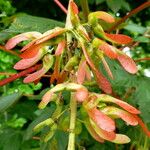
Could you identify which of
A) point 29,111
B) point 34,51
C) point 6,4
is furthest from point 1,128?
point 34,51

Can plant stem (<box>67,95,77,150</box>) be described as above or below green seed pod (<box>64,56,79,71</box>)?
below

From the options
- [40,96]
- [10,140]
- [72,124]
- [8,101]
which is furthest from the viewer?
[10,140]

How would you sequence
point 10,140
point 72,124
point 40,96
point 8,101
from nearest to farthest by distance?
point 72,124, point 8,101, point 40,96, point 10,140

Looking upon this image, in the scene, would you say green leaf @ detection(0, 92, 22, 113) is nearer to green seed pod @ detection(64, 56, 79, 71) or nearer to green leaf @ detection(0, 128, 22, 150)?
green leaf @ detection(0, 128, 22, 150)

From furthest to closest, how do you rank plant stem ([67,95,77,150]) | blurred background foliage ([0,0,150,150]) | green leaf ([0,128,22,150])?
1. green leaf ([0,128,22,150])
2. blurred background foliage ([0,0,150,150])
3. plant stem ([67,95,77,150])

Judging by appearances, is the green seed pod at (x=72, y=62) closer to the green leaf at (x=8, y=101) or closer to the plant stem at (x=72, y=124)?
the plant stem at (x=72, y=124)

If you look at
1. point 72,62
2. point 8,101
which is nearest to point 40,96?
point 8,101

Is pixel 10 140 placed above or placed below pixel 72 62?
below

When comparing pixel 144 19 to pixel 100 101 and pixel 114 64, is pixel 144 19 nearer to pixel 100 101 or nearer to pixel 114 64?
pixel 114 64

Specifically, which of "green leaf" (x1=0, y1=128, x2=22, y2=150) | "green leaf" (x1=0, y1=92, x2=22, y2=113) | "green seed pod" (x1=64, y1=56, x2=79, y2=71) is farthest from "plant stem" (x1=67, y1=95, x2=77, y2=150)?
"green leaf" (x1=0, y1=128, x2=22, y2=150)

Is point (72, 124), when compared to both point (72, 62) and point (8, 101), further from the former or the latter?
point (8, 101)

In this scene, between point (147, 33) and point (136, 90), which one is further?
point (147, 33)
